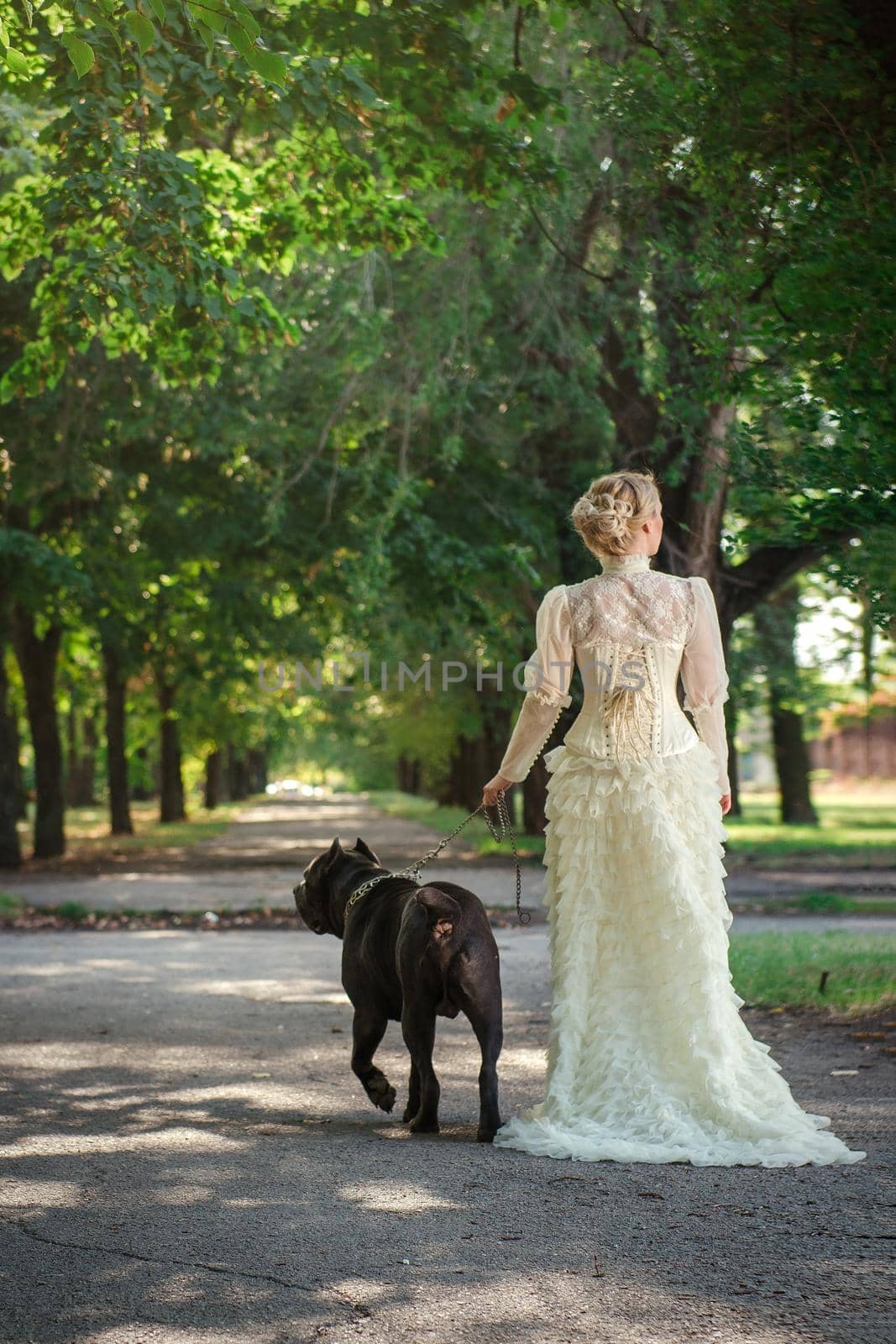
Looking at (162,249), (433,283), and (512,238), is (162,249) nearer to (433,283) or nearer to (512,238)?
(512,238)

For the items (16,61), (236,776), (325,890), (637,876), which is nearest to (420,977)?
(637,876)

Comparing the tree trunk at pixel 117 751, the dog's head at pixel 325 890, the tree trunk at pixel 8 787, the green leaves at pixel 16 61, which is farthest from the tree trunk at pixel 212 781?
the green leaves at pixel 16 61

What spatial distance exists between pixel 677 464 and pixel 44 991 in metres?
6.63

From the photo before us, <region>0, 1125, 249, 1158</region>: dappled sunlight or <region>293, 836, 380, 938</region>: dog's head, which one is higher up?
<region>293, 836, 380, 938</region>: dog's head

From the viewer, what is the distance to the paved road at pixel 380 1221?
3.51 m

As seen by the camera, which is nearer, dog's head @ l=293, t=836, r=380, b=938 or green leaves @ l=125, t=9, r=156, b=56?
green leaves @ l=125, t=9, r=156, b=56

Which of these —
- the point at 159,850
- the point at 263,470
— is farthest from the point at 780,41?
the point at 159,850

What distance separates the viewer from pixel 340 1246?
13.4 ft

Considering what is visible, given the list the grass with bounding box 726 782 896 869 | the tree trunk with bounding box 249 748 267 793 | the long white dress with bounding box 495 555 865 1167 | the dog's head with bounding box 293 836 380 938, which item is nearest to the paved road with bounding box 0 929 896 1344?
the long white dress with bounding box 495 555 865 1167

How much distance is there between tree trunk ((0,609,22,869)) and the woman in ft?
56.0

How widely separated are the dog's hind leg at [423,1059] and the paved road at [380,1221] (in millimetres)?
99

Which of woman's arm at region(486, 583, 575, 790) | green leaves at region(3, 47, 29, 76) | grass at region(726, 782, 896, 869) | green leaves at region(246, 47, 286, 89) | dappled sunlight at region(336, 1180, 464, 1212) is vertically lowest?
grass at region(726, 782, 896, 869)

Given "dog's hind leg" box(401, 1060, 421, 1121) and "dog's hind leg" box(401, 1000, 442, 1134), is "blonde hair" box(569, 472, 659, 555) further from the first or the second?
"dog's hind leg" box(401, 1060, 421, 1121)

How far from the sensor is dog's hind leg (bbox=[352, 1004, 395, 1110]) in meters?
5.82
